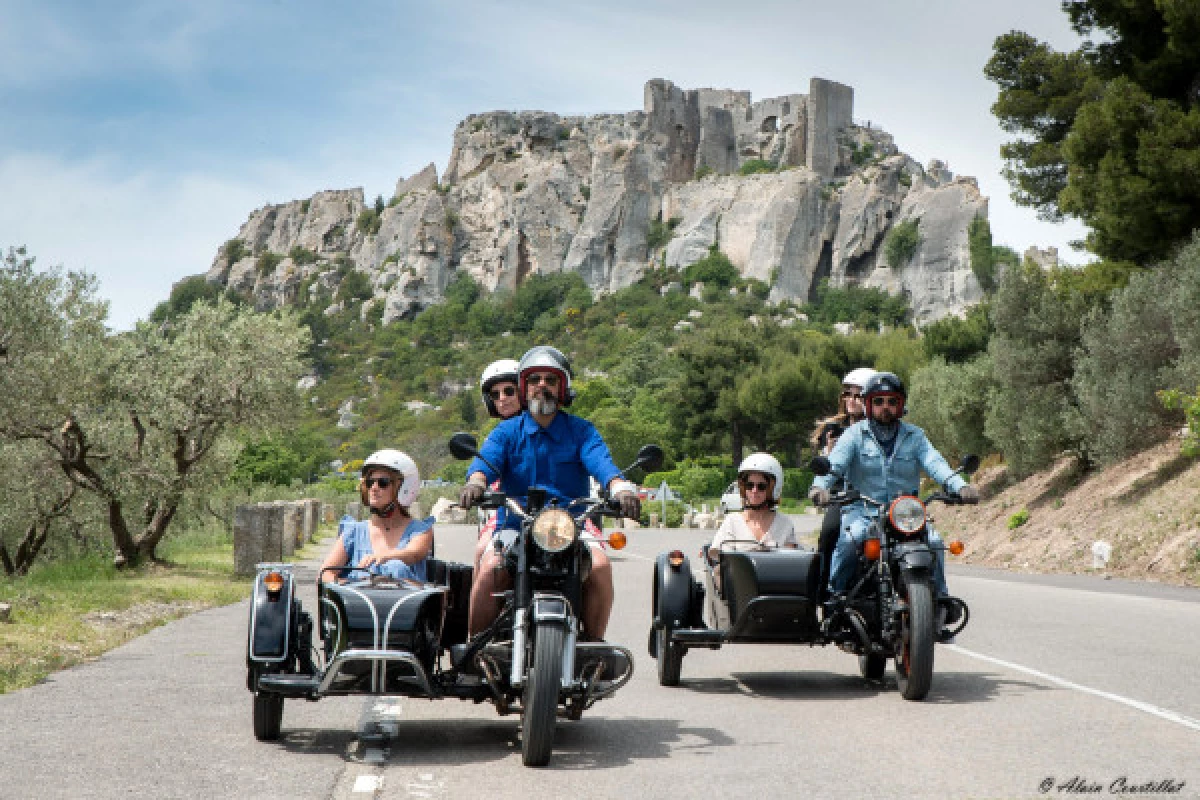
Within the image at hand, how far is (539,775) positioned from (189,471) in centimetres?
1713

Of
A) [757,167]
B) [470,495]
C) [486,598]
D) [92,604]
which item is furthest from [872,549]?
[757,167]

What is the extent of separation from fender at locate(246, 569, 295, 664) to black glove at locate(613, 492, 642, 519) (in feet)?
5.17

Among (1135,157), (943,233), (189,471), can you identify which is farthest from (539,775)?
(943,233)

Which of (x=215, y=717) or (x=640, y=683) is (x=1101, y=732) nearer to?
(x=640, y=683)

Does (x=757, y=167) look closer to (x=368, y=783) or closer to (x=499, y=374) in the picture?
(x=499, y=374)

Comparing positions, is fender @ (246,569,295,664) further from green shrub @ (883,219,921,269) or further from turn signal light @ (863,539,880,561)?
green shrub @ (883,219,921,269)

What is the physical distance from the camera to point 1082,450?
30.0m

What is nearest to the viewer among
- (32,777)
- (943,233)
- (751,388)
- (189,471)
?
(32,777)

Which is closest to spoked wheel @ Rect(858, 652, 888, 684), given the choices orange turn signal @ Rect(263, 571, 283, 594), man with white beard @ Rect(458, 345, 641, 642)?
man with white beard @ Rect(458, 345, 641, 642)

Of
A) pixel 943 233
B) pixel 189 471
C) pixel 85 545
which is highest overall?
pixel 943 233

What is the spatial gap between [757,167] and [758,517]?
165 m

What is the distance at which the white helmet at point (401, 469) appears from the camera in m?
6.65

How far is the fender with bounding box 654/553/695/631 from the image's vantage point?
8.12 meters

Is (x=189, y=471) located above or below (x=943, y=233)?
below
